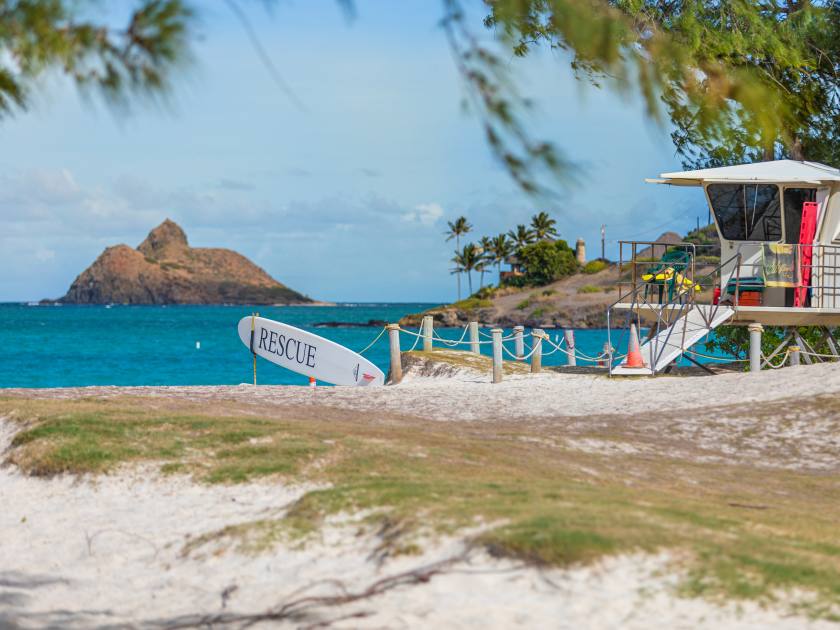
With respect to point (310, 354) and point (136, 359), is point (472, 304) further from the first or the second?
point (310, 354)

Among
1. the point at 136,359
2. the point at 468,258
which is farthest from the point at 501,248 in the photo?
the point at 136,359

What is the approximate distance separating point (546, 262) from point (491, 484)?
383ft

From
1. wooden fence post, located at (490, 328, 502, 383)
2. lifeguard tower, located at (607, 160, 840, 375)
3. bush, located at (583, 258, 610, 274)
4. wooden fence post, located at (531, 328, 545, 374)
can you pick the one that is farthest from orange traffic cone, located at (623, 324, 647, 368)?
bush, located at (583, 258, 610, 274)

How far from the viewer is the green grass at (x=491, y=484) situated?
302 inches

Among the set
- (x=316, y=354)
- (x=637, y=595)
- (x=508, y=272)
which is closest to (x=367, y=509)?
(x=637, y=595)

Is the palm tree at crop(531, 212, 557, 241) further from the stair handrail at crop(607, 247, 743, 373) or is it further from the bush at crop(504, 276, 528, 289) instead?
the stair handrail at crop(607, 247, 743, 373)

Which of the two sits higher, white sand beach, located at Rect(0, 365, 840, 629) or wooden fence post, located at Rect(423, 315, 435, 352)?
wooden fence post, located at Rect(423, 315, 435, 352)

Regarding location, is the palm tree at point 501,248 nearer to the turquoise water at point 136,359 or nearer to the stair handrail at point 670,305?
the turquoise water at point 136,359

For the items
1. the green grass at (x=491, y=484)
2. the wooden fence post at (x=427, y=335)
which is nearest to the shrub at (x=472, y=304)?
the wooden fence post at (x=427, y=335)

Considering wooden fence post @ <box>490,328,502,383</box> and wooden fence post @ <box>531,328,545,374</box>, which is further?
wooden fence post @ <box>531,328,545,374</box>

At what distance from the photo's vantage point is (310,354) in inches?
1179

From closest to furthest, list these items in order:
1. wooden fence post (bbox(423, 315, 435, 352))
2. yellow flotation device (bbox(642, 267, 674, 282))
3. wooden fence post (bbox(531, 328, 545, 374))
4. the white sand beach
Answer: the white sand beach
wooden fence post (bbox(531, 328, 545, 374))
yellow flotation device (bbox(642, 267, 674, 282))
wooden fence post (bbox(423, 315, 435, 352))

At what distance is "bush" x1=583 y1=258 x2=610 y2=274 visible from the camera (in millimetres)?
128125

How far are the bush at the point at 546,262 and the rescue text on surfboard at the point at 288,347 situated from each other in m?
95.6
